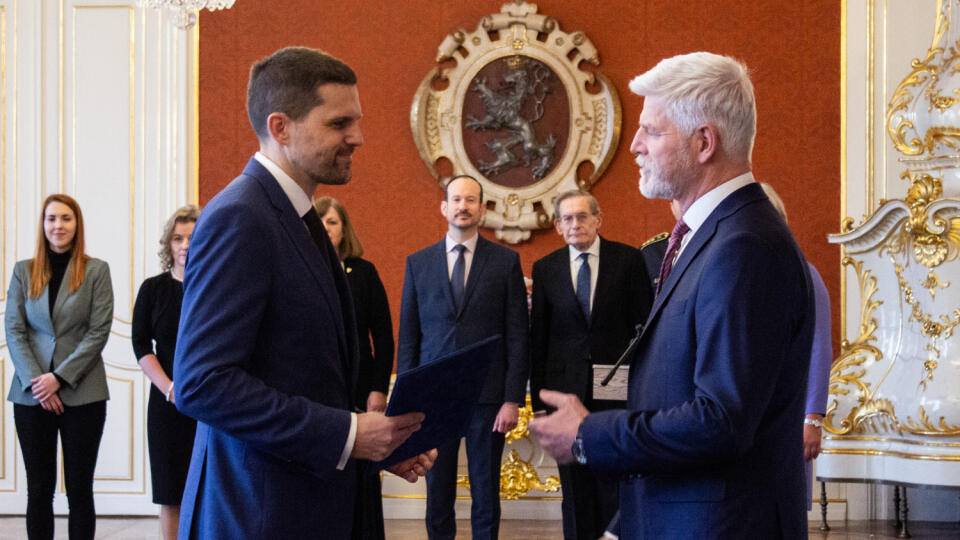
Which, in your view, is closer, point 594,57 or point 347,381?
point 347,381

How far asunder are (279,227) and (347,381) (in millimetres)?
341

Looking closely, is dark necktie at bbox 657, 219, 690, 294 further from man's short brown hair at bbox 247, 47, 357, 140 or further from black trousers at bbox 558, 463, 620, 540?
black trousers at bbox 558, 463, 620, 540

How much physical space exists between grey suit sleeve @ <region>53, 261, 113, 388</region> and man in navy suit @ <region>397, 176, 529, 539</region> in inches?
56.1

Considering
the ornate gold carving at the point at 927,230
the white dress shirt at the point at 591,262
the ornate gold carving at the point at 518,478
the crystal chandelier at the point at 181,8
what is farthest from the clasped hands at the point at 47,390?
the ornate gold carving at the point at 927,230

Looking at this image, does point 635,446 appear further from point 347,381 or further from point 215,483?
point 215,483

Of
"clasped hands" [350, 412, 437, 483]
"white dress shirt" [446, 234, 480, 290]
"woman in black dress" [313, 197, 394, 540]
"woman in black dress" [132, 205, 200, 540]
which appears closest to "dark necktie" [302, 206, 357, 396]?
"clasped hands" [350, 412, 437, 483]

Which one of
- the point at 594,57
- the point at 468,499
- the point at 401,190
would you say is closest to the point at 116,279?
the point at 401,190

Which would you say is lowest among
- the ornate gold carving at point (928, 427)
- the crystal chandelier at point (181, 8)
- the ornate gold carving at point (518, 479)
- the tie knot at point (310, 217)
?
the ornate gold carving at point (518, 479)

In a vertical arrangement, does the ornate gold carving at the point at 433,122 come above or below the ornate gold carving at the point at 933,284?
above

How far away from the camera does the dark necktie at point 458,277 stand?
4949 mm

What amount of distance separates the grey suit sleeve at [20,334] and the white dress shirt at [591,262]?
2.56 meters

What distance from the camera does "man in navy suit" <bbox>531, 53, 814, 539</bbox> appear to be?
1.59m

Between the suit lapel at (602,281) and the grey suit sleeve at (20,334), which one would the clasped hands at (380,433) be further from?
the grey suit sleeve at (20,334)

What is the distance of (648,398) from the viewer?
1742mm
